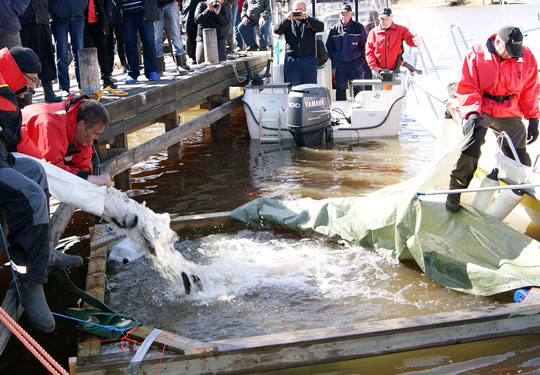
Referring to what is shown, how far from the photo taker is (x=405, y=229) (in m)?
5.26

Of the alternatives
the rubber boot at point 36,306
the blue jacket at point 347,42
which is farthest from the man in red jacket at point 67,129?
the blue jacket at point 347,42

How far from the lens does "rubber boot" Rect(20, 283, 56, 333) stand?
149 inches

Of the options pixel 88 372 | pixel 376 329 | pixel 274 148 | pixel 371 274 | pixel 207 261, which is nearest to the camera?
pixel 88 372

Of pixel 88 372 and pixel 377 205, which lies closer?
pixel 88 372

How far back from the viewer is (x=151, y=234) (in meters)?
5.02

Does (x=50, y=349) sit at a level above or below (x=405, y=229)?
below

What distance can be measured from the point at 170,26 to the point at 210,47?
1.73 metres

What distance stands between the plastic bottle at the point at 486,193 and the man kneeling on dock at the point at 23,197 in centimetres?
418

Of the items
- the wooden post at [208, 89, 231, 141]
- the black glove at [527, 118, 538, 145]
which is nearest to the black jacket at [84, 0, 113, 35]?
the wooden post at [208, 89, 231, 141]

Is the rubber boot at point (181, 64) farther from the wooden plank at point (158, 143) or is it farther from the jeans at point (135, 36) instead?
the jeans at point (135, 36)

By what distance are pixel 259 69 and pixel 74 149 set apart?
9646mm

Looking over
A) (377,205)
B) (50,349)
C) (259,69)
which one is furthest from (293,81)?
(50,349)

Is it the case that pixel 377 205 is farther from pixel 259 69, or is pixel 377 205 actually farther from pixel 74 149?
pixel 259 69

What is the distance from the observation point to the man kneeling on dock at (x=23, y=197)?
3.55m
